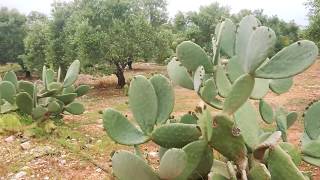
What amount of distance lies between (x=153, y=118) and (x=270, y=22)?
103 ft

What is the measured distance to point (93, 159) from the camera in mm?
6145

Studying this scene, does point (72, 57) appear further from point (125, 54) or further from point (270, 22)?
point (270, 22)

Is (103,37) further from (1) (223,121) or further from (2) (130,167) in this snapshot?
(1) (223,121)

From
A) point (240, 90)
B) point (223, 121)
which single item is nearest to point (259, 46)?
point (240, 90)

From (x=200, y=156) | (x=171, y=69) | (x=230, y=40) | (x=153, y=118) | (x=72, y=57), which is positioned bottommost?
(x=72, y=57)

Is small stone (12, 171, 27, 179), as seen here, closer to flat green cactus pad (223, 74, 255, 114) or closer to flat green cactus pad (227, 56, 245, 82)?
flat green cactus pad (227, 56, 245, 82)

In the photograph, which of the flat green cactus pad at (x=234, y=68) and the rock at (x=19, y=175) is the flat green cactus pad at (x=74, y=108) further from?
the flat green cactus pad at (x=234, y=68)

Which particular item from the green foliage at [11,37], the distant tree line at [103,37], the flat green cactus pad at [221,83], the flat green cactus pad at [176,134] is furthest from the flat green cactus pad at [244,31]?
the green foliage at [11,37]

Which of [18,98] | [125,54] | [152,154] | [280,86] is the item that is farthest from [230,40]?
[125,54]

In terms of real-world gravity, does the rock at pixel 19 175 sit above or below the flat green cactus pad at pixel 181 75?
below

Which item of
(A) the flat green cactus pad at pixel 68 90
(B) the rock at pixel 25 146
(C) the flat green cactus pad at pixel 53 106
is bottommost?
(B) the rock at pixel 25 146

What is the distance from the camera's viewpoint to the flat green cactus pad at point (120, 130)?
261 centimetres

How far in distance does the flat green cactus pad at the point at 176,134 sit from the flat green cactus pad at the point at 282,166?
15.9 inches

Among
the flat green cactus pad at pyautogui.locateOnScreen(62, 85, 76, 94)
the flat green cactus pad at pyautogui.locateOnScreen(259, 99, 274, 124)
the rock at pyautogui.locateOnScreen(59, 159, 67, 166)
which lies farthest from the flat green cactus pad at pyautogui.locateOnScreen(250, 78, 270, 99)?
the flat green cactus pad at pyautogui.locateOnScreen(62, 85, 76, 94)
